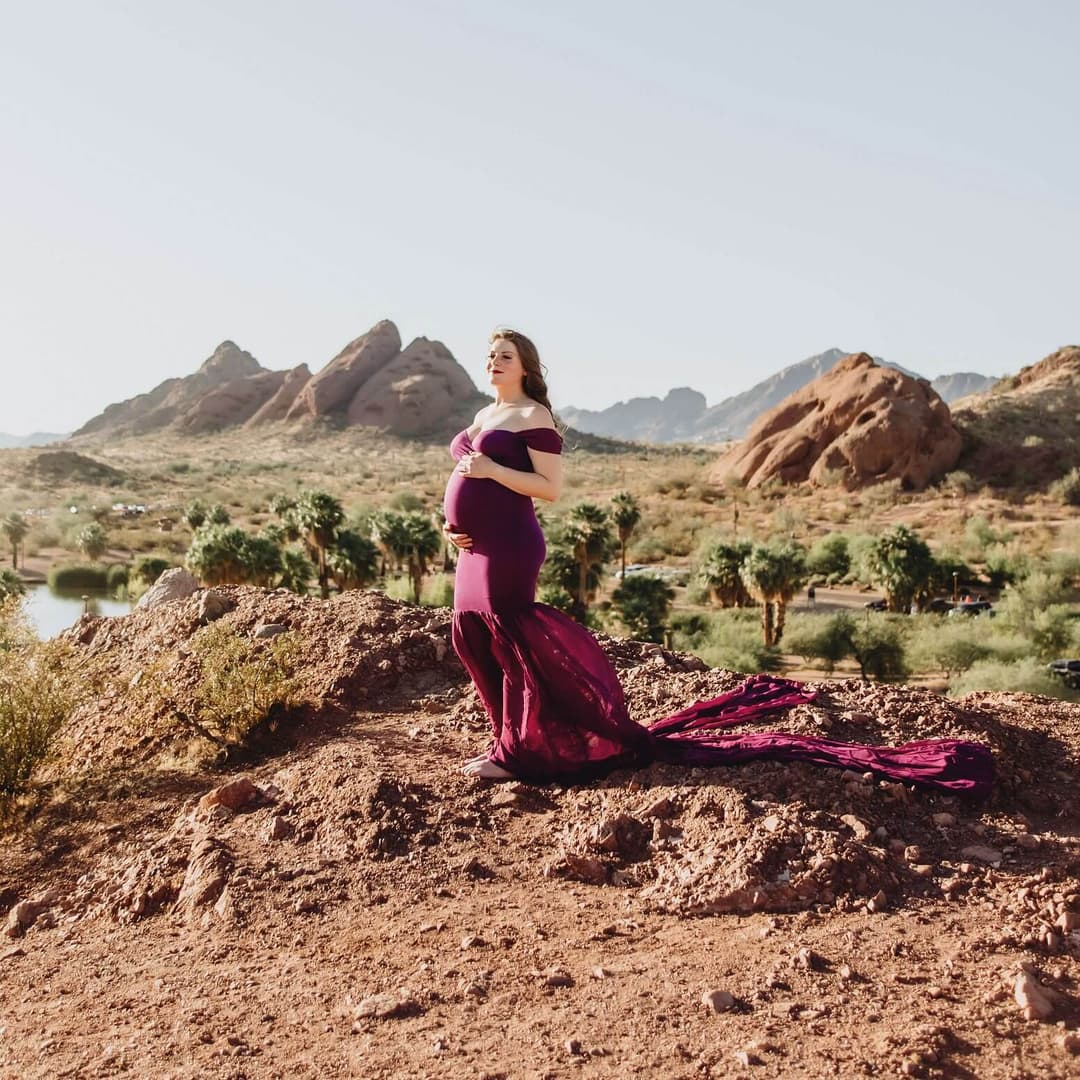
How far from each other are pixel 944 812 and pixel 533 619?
6.93ft

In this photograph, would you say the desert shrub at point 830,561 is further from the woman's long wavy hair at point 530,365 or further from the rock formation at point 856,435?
the woman's long wavy hair at point 530,365

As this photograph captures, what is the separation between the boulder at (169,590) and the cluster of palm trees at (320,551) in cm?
1775

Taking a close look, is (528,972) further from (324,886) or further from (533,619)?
(533,619)

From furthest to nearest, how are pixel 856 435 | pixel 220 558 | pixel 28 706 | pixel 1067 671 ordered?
pixel 856 435, pixel 220 558, pixel 1067 671, pixel 28 706

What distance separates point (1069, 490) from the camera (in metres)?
50.3

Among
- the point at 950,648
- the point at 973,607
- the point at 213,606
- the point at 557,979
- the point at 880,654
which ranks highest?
the point at 213,606

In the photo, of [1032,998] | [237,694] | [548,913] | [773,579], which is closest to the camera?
[1032,998]

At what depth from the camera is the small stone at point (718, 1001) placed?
321cm

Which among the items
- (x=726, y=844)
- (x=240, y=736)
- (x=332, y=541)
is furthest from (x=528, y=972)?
(x=332, y=541)

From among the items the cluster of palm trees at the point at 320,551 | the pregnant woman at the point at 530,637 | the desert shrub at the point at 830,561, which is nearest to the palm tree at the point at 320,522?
the cluster of palm trees at the point at 320,551

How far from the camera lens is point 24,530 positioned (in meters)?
45.5

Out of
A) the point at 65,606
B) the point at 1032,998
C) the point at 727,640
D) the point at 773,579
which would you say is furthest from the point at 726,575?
the point at 1032,998

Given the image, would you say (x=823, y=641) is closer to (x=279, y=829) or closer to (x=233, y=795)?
(x=233, y=795)

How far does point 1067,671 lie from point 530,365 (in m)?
17.3
